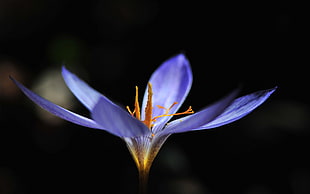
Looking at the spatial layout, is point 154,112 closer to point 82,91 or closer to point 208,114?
point 82,91

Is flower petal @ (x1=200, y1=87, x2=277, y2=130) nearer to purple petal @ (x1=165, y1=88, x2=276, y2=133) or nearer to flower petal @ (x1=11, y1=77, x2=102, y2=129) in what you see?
purple petal @ (x1=165, y1=88, x2=276, y2=133)

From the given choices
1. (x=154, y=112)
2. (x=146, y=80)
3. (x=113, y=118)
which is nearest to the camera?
(x=113, y=118)

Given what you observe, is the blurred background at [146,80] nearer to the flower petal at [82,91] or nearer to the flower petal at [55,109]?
the flower petal at [82,91]

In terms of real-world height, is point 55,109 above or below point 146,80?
above

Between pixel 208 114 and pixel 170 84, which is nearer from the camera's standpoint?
pixel 208 114

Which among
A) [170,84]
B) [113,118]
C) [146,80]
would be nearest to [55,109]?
[113,118]

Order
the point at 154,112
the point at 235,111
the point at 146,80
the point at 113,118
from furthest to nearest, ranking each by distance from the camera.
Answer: the point at 146,80 → the point at 154,112 → the point at 235,111 → the point at 113,118
